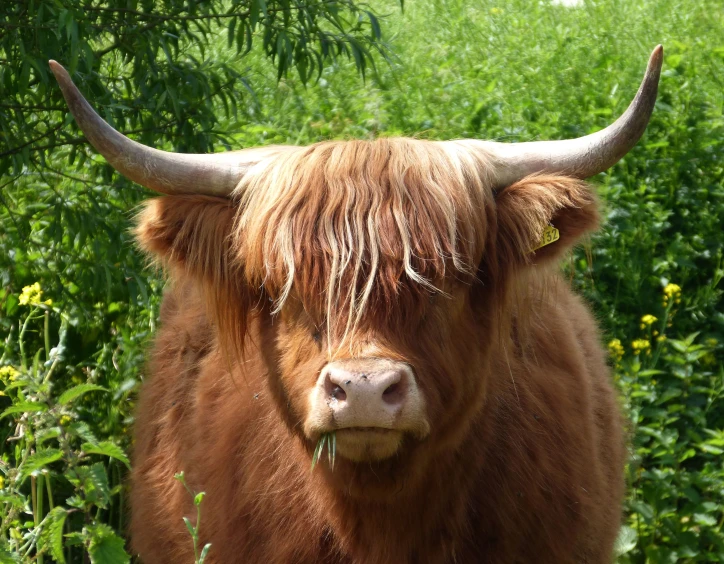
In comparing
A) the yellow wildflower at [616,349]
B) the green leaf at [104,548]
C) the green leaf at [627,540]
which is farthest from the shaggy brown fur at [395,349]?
the yellow wildflower at [616,349]

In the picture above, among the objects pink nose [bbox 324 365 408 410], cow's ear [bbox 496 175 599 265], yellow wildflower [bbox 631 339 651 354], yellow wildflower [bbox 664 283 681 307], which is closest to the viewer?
pink nose [bbox 324 365 408 410]

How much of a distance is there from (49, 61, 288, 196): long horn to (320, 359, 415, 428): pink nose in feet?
2.54

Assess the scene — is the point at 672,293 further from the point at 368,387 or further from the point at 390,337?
the point at 368,387

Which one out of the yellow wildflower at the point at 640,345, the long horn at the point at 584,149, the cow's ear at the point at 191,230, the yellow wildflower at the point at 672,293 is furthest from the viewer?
the yellow wildflower at the point at 672,293

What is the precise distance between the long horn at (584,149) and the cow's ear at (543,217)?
0.05 metres

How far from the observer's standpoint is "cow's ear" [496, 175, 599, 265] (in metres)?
2.99

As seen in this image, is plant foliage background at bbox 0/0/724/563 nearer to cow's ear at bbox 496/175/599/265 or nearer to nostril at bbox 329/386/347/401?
cow's ear at bbox 496/175/599/265

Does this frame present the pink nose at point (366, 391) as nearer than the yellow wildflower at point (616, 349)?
Yes

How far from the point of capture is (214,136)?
4.34 metres

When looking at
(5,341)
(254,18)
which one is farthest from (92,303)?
(254,18)

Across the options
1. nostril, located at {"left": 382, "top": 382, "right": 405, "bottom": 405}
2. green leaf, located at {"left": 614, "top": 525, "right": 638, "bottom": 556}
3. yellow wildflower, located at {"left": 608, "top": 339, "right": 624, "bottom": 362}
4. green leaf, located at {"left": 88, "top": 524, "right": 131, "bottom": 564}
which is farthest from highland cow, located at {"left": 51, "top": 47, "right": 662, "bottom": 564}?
yellow wildflower, located at {"left": 608, "top": 339, "right": 624, "bottom": 362}

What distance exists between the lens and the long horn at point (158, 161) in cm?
283

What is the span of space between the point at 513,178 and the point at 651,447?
6.87 feet

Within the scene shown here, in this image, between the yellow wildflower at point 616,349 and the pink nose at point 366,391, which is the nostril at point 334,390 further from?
the yellow wildflower at point 616,349
